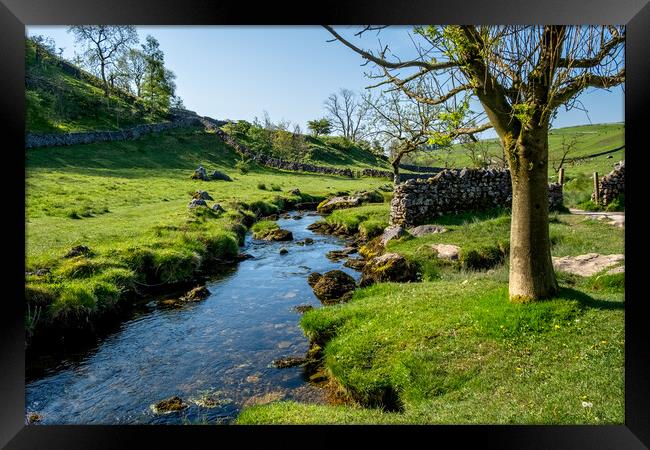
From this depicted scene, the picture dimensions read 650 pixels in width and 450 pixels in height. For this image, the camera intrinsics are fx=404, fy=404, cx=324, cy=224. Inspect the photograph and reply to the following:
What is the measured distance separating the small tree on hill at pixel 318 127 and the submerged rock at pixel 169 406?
268 ft

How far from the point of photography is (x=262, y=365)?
362 inches

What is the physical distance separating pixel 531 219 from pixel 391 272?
610 centimetres

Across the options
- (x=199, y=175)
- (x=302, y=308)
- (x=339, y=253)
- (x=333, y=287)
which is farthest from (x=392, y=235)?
Answer: (x=199, y=175)

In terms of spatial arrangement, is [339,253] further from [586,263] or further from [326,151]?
Answer: [326,151]

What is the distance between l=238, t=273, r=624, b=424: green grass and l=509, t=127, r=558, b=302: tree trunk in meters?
0.40

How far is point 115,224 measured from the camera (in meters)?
19.2

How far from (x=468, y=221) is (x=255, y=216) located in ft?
48.8

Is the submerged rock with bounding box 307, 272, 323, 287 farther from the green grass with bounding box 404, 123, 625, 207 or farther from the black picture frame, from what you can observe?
the black picture frame

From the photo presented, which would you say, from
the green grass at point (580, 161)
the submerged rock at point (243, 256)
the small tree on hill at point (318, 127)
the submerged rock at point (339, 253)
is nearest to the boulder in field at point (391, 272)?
the submerged rock at point (339, 253)

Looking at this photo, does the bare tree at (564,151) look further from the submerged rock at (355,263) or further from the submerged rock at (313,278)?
the submerged rock at (313,278)

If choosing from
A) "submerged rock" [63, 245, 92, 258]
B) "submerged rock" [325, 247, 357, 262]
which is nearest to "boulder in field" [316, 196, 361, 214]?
"submerged rock" [325, 247, 357, 262]

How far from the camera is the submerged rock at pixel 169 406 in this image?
25.0 ft

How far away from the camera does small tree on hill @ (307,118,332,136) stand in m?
87.8

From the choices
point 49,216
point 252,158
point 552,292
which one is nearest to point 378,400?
point 552,292
